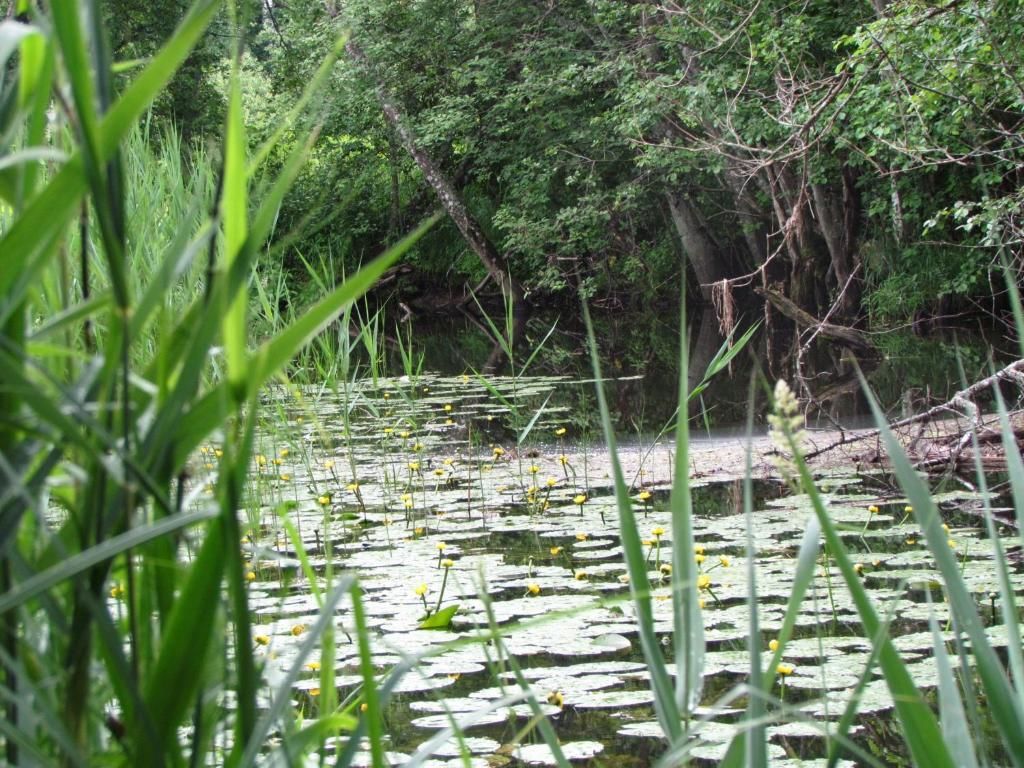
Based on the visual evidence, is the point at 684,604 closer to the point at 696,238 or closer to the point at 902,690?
the point at 902,690

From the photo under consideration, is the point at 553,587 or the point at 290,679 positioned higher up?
the point at 290,679

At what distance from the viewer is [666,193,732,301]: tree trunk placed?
17516mm

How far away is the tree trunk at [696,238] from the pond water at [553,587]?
11.3 m

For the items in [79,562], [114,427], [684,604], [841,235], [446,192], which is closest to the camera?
[79,562]

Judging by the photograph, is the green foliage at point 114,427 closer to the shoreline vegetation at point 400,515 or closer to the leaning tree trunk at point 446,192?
the shoreline vegetation at point 400,515

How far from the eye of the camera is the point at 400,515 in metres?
4.89

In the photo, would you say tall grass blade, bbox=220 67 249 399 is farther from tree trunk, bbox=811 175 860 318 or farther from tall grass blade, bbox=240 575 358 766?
tree trunk, bbox=811 175 860 318

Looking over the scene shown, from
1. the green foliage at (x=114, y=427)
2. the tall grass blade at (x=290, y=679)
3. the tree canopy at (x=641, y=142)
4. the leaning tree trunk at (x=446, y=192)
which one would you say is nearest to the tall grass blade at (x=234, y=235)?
the green foliage at (x=114, y=427)

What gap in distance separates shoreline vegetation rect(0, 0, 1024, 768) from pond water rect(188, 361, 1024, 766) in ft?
0.06

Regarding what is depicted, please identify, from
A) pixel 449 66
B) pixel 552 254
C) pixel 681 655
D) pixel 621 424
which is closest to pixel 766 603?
pixel 681 655

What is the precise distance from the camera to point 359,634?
3.28 feet

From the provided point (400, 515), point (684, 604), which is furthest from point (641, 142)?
point (684, 604)

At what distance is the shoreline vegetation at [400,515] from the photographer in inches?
32.8

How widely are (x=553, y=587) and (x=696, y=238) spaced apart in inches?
561
